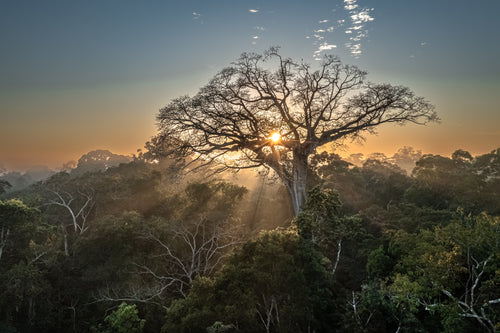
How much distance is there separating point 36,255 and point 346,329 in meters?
16.3

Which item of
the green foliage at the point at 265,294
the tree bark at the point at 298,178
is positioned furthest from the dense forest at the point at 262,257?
the tree bark at the point at 298,178

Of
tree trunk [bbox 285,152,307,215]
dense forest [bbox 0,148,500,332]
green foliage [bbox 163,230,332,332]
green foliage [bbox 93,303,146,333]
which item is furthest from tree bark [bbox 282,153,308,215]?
green foliage [bbox 93,303,146,333]

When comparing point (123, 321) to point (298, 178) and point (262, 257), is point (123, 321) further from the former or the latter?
point (298, 178)

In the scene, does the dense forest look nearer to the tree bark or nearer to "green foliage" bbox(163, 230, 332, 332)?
"green foliage" bbox(163, 230, 332, 332)

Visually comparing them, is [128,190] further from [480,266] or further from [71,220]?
[480,266]

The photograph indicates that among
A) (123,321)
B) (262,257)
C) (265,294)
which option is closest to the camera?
(265,294)

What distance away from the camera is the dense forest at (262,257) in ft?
18.1

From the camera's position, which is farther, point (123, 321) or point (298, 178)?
point (298, 178)

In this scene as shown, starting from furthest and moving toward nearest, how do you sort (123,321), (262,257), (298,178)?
1. (298,178)
2. (123,321)
3. (262,257)

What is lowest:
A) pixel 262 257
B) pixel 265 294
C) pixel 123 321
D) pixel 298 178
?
pixel 123 321

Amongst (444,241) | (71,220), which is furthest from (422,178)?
(71,220)

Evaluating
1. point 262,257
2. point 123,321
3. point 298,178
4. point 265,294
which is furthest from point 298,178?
point 123,321

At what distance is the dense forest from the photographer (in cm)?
553

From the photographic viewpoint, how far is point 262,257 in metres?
5.88
